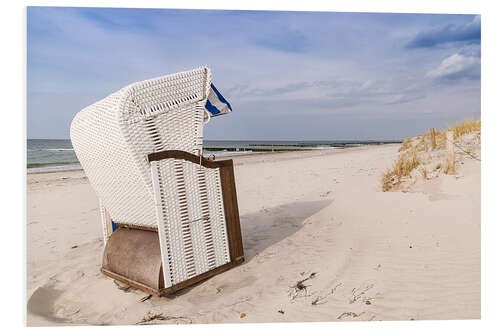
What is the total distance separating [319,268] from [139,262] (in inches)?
70.7

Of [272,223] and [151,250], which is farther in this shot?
[272,223]

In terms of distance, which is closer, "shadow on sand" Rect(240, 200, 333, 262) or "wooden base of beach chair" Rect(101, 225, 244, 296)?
"wooden base of beach chair" Rect(101, 225, 244, 296)

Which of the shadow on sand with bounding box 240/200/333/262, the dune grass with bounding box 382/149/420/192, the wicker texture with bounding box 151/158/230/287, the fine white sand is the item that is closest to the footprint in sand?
the fine white sand

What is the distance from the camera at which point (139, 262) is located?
3484 mm

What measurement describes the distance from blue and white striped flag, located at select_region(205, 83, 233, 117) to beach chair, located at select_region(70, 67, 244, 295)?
1 centimetres

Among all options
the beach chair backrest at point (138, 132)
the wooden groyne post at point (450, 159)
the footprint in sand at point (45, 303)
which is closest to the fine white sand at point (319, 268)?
the footprint in sand at point (45, 303)

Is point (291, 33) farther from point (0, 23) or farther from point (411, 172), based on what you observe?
point (411, 172)

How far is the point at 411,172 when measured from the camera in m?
7.81

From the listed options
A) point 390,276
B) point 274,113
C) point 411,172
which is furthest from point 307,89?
point 390,276

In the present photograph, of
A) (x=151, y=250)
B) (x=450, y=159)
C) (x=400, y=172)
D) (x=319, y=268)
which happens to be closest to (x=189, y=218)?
(x=151, y=250)

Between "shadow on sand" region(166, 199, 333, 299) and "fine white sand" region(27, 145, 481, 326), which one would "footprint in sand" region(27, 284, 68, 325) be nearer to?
"fine white sand" region(27, 145, 481, 326)

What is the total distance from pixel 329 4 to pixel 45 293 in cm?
435

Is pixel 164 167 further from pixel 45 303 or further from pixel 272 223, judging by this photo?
pixel 272 223

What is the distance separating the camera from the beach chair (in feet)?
10.5
